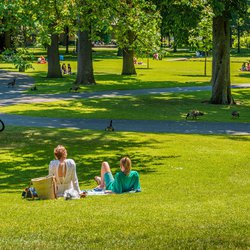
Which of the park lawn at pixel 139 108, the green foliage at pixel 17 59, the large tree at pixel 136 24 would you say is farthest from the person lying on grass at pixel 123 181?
the park lawn at pixel 139 108

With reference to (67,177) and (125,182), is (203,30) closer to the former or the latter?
(125,182)

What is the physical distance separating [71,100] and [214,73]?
337 inches

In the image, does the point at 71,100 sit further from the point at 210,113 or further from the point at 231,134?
the point at 231,134

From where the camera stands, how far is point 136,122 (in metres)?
30.1

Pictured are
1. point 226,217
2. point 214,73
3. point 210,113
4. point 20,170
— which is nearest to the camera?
point 226,217

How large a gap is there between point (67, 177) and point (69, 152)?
817cm

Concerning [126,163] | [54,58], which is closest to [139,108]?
[54,58]

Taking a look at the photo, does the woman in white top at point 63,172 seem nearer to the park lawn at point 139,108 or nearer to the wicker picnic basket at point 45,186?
the wicker picnic basket at point 45,186

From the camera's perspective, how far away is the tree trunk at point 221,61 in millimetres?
37125

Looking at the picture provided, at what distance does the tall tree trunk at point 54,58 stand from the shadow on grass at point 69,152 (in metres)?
29.8

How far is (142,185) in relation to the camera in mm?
→ 16000

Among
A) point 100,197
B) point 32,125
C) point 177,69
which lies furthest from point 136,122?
point 177,69

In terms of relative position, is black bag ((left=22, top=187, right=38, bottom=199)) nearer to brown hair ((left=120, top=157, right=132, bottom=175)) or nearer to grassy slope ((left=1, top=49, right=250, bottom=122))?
brown hair ((left=120, top=157, right=132, bottom=175))

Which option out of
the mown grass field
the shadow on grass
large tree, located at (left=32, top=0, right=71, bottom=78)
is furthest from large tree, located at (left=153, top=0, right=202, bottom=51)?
the shadow on grass
